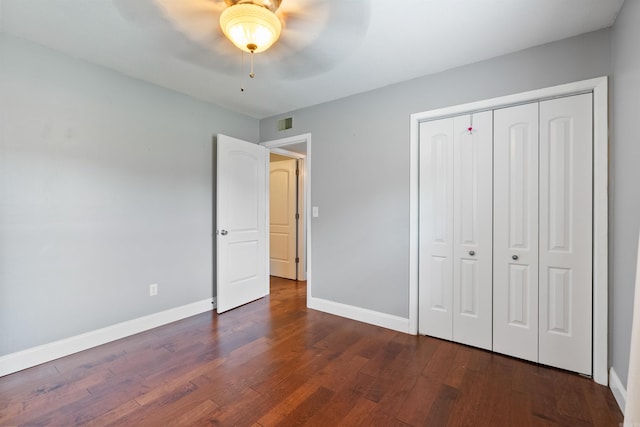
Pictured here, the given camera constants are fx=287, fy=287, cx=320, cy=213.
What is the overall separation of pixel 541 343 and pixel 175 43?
11.7 ft

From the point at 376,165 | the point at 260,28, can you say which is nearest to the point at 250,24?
the point at 260,28

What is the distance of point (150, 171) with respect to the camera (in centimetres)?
286

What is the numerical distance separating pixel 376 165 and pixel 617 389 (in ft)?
7.67

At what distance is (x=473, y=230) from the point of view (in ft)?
8.12

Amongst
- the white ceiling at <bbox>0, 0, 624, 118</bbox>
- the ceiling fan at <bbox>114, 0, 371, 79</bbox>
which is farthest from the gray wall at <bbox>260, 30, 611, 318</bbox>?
the ceiling fan at <bbox>114, 0, 371, 79</bbox>

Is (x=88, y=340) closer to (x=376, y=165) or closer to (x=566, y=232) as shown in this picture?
(x=376, y=165)

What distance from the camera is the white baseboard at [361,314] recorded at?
2818 millimetres

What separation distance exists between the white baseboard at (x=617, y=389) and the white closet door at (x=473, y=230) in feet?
2.34

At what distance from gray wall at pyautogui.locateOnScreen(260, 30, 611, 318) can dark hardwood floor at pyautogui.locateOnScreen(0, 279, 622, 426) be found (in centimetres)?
66

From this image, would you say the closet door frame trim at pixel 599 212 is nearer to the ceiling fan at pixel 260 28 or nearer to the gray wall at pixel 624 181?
the gray wall at pixel 624 181

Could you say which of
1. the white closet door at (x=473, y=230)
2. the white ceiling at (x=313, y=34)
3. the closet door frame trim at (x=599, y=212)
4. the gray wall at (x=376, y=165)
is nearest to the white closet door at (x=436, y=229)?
the white closet door at (x=473, y=230)

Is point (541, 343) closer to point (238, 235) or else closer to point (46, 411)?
point (238, 235)

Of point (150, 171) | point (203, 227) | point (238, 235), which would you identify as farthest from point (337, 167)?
point (150, 171)

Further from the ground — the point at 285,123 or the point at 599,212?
the point at 285,123
